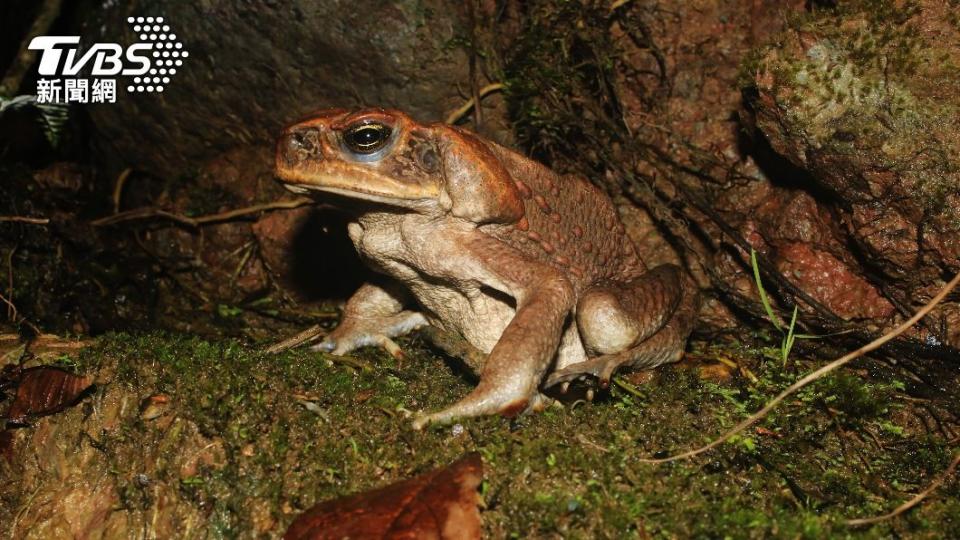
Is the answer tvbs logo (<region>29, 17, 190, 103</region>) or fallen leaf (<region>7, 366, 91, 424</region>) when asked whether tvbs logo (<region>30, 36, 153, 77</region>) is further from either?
fallen leaf (<region>7, 366, 91, 424</region>)

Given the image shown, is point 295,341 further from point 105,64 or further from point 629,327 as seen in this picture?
point 105,64

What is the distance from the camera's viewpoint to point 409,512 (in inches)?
98.7

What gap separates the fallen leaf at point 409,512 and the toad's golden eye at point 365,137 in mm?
1465

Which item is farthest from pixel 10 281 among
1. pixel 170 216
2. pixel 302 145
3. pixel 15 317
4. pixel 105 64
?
pixel 302 145

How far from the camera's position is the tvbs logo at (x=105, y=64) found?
529cm

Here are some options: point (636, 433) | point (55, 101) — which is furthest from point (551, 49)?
point (55, 101)

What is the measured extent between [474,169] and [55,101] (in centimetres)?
425

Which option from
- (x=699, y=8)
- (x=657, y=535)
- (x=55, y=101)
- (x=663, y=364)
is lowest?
(x=55, y=101)

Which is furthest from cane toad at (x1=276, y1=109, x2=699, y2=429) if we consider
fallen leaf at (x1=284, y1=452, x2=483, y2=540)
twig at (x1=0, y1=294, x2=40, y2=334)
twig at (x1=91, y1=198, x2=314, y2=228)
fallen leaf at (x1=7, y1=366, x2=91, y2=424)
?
twig at (x1=91, y1=198, x2=314, y2=228)

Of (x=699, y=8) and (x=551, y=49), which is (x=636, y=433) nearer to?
(x=551, y=49)

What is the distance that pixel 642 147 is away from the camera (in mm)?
4973

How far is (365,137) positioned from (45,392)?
2086mm

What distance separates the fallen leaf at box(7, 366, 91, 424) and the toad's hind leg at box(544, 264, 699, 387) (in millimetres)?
2360

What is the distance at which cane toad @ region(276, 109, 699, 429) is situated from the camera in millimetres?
3160
